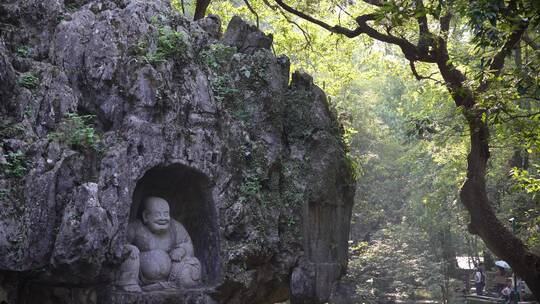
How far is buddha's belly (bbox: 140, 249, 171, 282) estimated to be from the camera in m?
8.23

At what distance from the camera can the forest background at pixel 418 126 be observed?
9180 millimetres

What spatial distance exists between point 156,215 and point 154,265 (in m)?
0.68

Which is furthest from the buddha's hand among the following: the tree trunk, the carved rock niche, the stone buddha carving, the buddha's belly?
the tree trunk

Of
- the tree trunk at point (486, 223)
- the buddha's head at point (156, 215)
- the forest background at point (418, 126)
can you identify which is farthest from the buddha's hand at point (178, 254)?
the tree trunk at point (486, 223)

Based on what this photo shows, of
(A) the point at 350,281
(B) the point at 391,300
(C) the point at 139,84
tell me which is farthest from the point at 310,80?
(B) the point at 391,300

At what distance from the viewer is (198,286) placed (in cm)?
852

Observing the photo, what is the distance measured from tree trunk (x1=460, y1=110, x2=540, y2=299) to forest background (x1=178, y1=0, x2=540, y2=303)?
1.30 feet

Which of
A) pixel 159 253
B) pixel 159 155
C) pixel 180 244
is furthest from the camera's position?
pixel 180 244

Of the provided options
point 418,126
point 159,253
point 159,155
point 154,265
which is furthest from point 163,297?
point 418,126

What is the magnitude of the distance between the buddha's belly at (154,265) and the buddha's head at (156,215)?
0.33 m

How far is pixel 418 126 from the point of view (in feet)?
34.0

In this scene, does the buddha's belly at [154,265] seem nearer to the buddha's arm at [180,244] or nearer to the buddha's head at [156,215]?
the buddha's arm at [180,244]

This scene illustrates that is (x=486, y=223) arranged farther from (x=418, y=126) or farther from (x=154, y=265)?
(x=154, y=265)

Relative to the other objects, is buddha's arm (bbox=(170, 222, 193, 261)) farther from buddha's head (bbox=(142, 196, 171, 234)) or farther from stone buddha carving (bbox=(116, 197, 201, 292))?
buddha's head (bbox=(142, 196, 171, 234))
